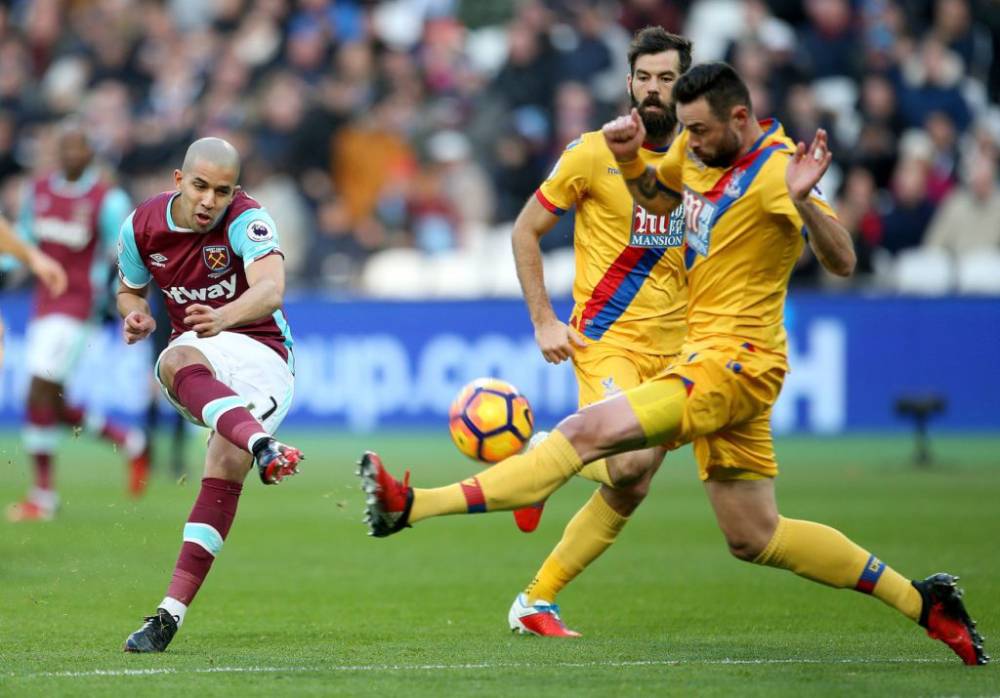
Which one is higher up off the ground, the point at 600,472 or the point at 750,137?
the point at 750,137

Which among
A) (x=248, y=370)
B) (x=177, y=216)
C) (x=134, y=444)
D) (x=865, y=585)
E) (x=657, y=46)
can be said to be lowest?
(x=865, y=585)

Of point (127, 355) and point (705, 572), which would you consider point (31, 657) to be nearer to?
point (705, 572)

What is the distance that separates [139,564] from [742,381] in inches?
217

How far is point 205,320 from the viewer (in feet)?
22.6

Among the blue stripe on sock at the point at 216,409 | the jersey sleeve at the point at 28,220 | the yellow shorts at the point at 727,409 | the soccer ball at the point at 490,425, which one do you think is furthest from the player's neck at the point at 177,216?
the jersey sleeve at the point at 28,220

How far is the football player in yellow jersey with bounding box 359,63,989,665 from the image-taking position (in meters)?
6.34

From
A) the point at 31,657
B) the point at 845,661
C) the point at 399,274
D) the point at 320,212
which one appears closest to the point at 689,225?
the point at 845,661

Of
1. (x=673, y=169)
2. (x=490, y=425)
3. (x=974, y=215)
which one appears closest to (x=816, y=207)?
(x=673, y=169)

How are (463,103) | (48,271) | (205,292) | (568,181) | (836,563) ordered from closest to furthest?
(836,563), (205,292), (568,181), (48,271), (463,103)

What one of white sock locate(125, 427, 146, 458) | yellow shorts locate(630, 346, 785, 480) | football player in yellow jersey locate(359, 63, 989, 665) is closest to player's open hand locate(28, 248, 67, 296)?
white sock locate(125, 427, 146, 458)

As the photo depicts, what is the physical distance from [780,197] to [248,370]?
2.40m

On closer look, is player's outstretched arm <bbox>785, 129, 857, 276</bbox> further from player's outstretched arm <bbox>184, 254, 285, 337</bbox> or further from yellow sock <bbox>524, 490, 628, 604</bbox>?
player's outstretched arm <bbox>184, 254, 285, 337</bbox>

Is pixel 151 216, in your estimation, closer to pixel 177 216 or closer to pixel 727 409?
pixel 177 216

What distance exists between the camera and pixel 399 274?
19.0 meters
